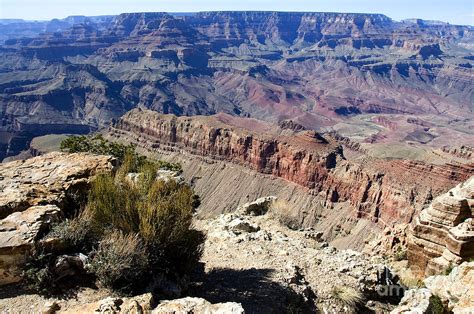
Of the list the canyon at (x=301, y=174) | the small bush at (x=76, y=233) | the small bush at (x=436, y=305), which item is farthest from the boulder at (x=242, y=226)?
the canyon at (x=301, y=174)

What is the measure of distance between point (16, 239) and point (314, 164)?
68.2 m

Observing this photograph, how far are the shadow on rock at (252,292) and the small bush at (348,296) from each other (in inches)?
39.0

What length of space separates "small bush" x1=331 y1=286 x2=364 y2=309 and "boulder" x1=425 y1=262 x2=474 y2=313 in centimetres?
242

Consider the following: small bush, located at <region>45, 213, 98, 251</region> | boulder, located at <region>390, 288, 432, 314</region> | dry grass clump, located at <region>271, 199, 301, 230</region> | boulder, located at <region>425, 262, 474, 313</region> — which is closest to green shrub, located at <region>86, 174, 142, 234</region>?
small bush, located at <region>45, 213, 98, 251</region>

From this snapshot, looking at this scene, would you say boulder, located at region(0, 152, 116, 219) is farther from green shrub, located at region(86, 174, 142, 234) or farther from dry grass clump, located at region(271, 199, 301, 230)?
dry grass clump, located at region(271, 199, 301, 230)

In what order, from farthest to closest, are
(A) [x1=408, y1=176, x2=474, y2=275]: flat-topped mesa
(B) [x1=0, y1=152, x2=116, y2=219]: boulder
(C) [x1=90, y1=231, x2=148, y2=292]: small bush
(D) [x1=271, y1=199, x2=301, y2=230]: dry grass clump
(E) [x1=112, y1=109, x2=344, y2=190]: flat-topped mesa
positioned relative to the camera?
(E) [x1=112, y1=109, x2=344, y2=190]: flat-topped mesa < (D) [x1=271, y1=199, x2=301, y2=230]: dry grass clump < (A) [x1=408, y1=176, x2=474, y2=275]: flat-topped mesa < (B) [x1=0, y1=152, x2=116, y2=219]: boulder < (C) [x1=90, y1=231, x2=148, y2=292]: small bush

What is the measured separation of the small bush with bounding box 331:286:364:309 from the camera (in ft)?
50.1

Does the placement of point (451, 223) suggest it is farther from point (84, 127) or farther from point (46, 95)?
point (46, 95)

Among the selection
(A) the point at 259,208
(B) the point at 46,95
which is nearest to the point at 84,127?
(B) the point at 46,95

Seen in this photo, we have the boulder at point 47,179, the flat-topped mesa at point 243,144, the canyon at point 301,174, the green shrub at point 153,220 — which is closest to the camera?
the green shrub at point 153,220

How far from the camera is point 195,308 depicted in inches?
427

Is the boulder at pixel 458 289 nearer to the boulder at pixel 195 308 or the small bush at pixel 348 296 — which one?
the small bush at pixel 348 296

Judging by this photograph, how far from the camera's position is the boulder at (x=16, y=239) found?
40.4 feet

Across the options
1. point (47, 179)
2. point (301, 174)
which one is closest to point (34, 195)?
point (47, 179)
